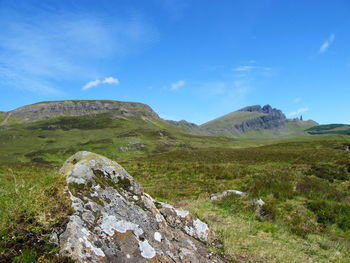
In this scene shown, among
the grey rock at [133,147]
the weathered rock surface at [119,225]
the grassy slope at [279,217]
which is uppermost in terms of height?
the grey rock at [133,147]

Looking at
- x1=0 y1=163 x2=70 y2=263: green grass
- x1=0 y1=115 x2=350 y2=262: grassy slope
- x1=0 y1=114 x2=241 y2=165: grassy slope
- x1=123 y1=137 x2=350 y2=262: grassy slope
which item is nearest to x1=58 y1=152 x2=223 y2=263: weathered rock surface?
x1=0 y1=163 x2=70 y2=263: green grass

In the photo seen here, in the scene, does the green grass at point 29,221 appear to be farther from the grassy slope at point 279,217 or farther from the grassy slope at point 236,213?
the grassy slope at point 279,217

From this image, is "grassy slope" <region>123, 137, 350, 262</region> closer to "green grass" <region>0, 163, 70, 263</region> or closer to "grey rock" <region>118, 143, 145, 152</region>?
"green grass" <region>0, 163, 70, 263</region>

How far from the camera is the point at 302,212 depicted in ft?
37.9

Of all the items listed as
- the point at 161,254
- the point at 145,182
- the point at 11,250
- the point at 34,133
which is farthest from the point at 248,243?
the point at 34,133

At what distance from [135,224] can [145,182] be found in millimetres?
16791

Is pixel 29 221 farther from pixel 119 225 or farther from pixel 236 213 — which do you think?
pixel 236 213

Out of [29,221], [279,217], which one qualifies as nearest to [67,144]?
[279,217]

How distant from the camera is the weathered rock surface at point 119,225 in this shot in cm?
407

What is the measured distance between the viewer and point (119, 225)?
4848 mm

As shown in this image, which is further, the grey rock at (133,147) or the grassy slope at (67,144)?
the grey rock at (133,147)

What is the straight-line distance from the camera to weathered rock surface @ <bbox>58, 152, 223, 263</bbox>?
407 cm

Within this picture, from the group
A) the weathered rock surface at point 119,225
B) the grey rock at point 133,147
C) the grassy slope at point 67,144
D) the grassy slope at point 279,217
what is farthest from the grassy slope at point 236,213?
the grey rock at point 133,147

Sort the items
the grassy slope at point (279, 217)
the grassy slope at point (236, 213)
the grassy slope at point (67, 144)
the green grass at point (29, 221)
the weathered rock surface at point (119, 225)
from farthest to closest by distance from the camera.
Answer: the grassy slope at point (67, 144), the grassy slope at point (279, 217), the weathered rock surface at point (119, 225), the grassy slope at point (236, 213), the green grass at point (29, 221)
